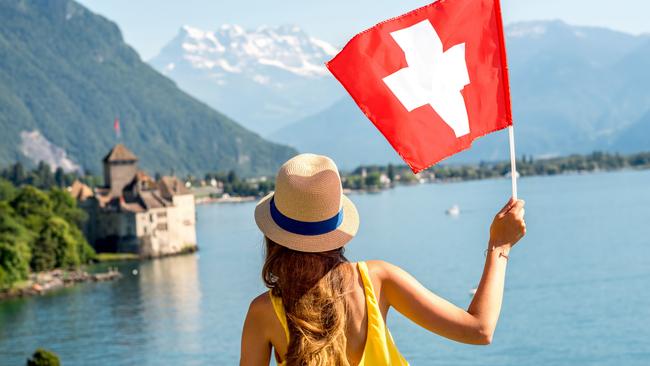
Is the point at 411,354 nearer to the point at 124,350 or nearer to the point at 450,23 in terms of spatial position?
the point at 124,350

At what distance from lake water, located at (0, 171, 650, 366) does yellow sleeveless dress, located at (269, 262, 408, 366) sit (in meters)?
34.3

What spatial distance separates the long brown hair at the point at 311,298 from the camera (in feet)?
10.4

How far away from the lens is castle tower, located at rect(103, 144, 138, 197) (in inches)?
3720

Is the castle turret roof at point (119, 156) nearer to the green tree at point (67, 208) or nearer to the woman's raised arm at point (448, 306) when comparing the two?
the green tree at point (67, 208)

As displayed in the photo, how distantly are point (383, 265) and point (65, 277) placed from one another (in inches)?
2633

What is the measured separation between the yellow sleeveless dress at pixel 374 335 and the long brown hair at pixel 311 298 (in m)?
0.03

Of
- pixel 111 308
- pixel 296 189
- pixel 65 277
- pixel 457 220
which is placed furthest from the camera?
pixel 457 220

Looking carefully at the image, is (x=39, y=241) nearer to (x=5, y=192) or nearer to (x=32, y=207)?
(x=32, y=207)

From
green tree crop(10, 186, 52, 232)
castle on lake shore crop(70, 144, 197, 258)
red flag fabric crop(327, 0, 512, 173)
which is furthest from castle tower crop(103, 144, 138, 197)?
red flag fabric crop(327, 0, 512, 173)

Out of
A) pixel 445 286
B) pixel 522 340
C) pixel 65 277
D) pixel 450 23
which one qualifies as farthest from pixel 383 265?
pixel 65 277

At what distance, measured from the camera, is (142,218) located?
85.5 m

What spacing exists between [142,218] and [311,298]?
83.5 m

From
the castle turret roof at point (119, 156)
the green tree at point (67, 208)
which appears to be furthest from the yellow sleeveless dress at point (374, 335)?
the castle turret roof at point (119, 156)

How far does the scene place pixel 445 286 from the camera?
185ft
